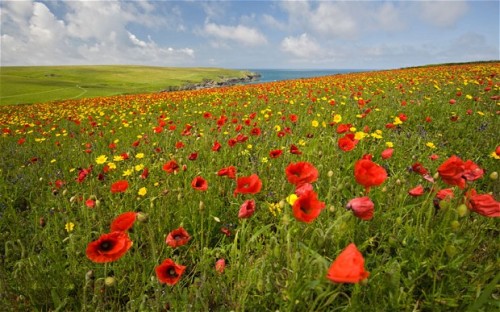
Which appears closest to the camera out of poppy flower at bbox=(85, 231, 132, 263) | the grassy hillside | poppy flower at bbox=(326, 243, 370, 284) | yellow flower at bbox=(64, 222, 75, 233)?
poppy flower at bbox=(326, 243, 370, 284)

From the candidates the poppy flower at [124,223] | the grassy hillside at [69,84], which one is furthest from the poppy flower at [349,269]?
the grassy hillside at [69,84]

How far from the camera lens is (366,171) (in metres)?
1.58

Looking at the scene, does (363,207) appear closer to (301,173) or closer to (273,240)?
(301,173)

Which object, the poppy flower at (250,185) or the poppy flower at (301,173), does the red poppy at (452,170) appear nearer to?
the poppy flower at (301,173)

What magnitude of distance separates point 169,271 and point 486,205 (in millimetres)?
1737

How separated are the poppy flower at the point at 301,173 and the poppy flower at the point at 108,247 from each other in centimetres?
97

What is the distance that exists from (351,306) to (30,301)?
214cm

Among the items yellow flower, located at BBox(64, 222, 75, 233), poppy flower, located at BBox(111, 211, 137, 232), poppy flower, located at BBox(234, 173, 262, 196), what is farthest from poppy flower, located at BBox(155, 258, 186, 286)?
yellow flower, located at BBox(64, 222, 75, 233)

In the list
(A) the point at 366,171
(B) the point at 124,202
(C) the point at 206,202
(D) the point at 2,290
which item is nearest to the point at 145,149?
(B) the point at 124,202

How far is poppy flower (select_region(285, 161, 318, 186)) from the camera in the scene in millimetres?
1783

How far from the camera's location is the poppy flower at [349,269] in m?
0.96

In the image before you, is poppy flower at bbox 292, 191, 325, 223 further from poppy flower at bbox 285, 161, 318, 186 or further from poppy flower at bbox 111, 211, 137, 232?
poppy flower at bbox 111, 211, 137, 232

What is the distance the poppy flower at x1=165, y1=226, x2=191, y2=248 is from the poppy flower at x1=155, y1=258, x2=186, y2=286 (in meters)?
0.15

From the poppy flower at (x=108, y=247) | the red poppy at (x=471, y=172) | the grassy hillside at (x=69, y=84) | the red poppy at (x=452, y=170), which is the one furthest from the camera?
the grassy hillside at (x=69, y=84)
